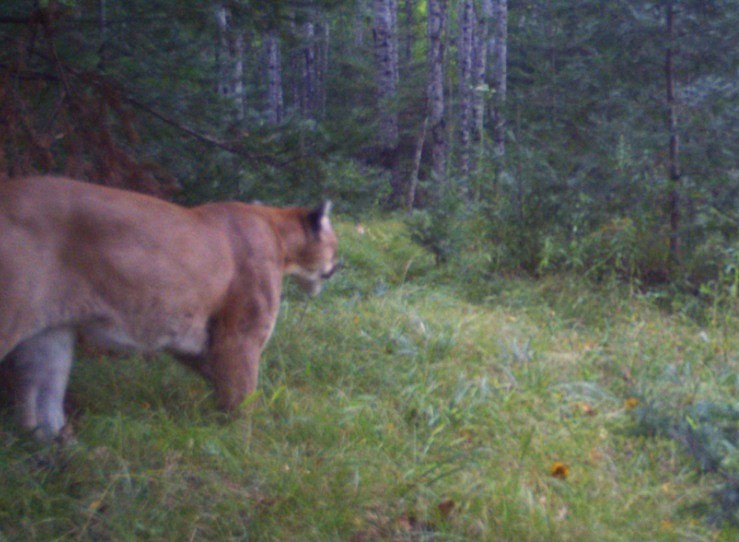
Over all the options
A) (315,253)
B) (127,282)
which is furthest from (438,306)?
(127,282)

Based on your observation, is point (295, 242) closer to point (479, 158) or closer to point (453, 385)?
point (453, 385)

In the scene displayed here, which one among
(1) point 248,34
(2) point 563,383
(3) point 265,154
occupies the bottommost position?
(2) point 563,383

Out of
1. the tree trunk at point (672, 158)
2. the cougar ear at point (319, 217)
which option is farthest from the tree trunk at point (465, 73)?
the cougar ear at point (319, 217)

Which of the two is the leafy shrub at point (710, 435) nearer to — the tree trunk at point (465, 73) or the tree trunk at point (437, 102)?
the tree trunk at point (437, 102)

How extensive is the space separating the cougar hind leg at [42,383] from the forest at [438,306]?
0.15 metres

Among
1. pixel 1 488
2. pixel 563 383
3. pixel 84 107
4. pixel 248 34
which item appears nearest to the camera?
pixel 1 488

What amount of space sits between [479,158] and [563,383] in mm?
5517

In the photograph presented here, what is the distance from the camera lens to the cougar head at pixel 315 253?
6.41 meters

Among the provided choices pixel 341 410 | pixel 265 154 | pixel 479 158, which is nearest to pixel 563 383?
pixel 341 410

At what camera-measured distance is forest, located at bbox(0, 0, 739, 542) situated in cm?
449

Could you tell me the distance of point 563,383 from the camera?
21.7 ft

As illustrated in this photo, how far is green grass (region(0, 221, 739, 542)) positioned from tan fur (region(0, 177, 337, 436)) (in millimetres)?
365

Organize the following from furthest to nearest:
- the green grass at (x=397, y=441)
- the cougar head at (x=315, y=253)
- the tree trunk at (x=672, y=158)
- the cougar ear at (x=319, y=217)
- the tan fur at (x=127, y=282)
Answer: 1. the tree trunk at (x=672, y=158)
2. the cougar head at (x=315, y=253)
3. the cougar ear at (x=319, y=217)
4. the tan fur at (x=127, y=282)
5. the green grass at (x=397, y=441)

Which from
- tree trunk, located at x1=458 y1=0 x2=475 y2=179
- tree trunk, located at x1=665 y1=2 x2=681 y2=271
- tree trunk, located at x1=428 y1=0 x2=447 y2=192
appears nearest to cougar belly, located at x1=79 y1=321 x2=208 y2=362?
tree trunk, located at x1=665 y1=2 x2=681 y2=271
